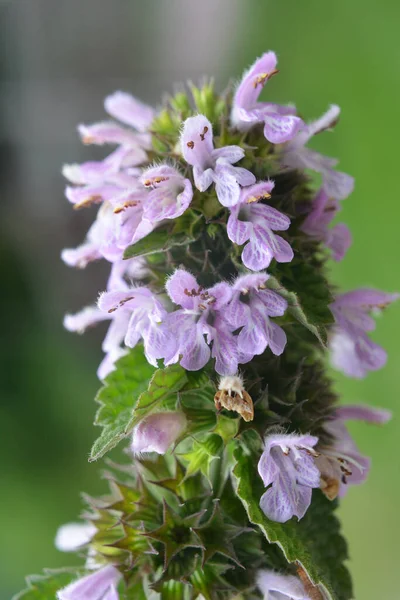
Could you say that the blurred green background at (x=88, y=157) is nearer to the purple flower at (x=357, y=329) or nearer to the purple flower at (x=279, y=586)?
the purple flower at (x=357, y=329)

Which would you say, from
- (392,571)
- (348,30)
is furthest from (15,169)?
(392,571)

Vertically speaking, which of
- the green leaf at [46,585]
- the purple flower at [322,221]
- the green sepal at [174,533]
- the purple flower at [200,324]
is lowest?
the green leaf at [46,585]

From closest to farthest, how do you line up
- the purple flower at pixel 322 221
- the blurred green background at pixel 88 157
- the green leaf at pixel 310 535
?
the green leaf at pixel 310 535
the purple flower at pixel 322 221
the blurred green background at pixel 88 157

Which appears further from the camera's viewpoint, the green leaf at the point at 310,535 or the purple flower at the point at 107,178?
the purple flower at the point at 107,178

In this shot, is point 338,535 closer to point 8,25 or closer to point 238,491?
point 238,491

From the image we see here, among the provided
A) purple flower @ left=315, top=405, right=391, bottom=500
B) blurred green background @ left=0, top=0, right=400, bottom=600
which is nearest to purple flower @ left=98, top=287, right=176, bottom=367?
purple flower @ left=315, top=405, right=391, bottom=500

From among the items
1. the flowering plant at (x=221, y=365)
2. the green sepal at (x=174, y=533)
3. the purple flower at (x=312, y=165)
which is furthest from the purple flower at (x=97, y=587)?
the purple flower at (x=312, y=165)

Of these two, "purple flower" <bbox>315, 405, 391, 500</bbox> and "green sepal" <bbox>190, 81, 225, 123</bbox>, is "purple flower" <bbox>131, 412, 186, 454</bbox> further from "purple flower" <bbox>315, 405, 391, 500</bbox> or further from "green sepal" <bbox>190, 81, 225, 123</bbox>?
"green sepal" <bbox>190, 81, 225, 123</bbox>
